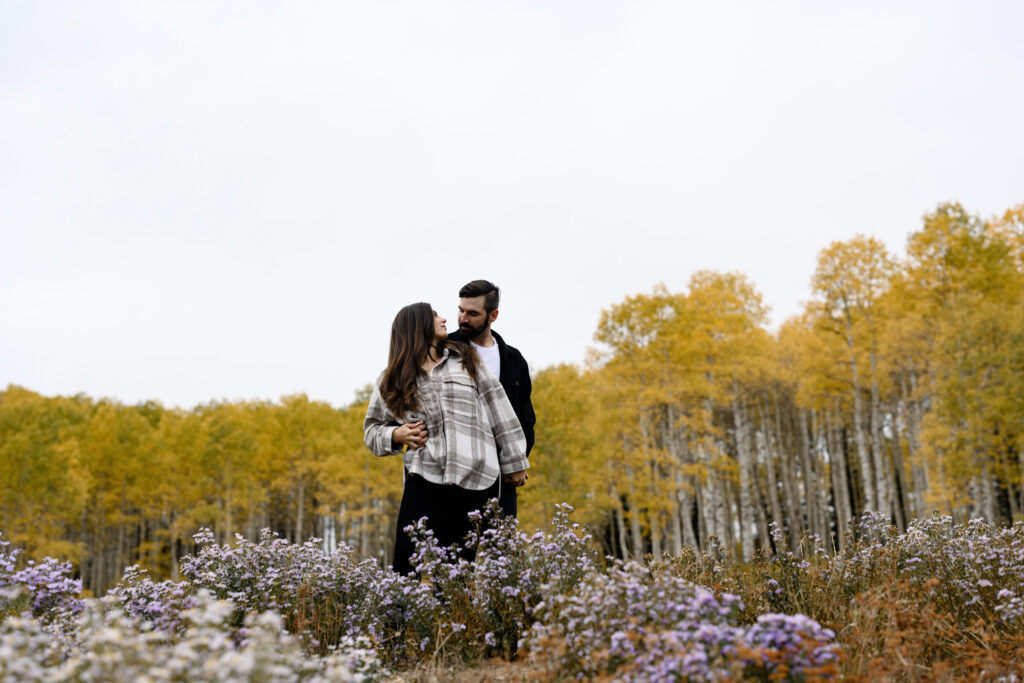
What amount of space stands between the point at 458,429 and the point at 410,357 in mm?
601

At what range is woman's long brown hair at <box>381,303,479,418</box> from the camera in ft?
16.4

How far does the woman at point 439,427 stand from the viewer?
4.88 meters

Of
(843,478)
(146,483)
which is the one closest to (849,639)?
(843,478)

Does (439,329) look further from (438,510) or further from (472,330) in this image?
(438,510)

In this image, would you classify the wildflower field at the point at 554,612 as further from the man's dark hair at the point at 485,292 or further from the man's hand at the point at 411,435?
the man's dark hair at the point at 485,292

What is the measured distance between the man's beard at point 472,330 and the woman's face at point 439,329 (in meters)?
0.15

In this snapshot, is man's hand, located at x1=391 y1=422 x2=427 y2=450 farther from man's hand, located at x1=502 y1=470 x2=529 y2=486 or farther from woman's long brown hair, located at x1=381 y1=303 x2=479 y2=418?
man's hand, located at x1=502 y1=470 x2=529 y2=486

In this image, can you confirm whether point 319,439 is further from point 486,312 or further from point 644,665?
point 644,665

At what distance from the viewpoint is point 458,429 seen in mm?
4879

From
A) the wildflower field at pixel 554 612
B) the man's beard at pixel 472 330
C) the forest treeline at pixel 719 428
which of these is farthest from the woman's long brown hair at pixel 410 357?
the forest treeline at pixel 719 428

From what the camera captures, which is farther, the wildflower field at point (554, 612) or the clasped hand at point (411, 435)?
the clasped hand at point (411, 435)

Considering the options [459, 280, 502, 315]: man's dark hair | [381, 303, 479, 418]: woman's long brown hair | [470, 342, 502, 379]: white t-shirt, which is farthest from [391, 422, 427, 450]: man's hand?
[459, 280, 502, 315]: man's dark hair

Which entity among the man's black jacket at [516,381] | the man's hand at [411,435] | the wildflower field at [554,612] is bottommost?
the wildflower field at [554,612]

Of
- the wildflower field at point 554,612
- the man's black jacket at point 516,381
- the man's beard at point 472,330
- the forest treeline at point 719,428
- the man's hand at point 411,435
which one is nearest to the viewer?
the wildflower field at point 554,612
